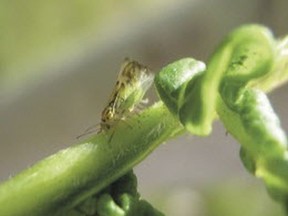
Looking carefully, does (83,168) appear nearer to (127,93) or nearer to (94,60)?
(127,93)

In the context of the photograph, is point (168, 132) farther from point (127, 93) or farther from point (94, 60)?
point (94, 60)

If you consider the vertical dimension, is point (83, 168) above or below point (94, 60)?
below

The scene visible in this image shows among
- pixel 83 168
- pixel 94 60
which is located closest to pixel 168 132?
pixel 83 168

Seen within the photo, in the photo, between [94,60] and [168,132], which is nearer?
[168,132]

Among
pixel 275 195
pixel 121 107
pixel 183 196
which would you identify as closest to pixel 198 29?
pixel 183 196

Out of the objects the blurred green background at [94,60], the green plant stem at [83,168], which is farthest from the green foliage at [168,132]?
the blurred green background at [94,60]

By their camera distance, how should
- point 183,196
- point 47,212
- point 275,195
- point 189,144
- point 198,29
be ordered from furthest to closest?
point 198,29 < point 189,144 < point 183,196 < point 47,212 < point 275,195

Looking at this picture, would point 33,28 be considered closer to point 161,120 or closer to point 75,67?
point 75,67
